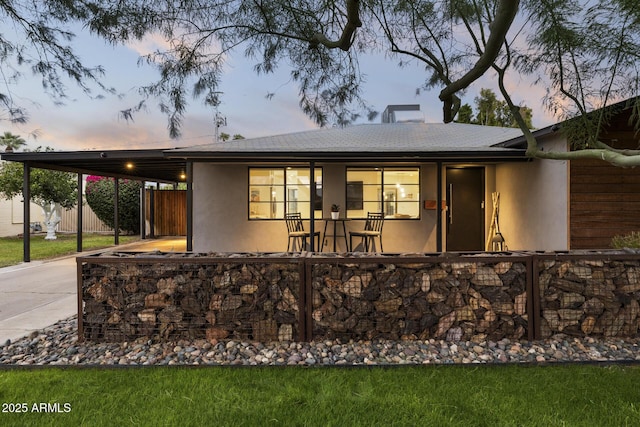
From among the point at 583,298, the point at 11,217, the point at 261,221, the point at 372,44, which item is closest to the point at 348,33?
the point at 372,44

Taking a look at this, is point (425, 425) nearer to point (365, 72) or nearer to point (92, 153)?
point (365, 72)

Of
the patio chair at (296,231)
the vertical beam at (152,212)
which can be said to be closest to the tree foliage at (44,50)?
the patio chair at (296,231)

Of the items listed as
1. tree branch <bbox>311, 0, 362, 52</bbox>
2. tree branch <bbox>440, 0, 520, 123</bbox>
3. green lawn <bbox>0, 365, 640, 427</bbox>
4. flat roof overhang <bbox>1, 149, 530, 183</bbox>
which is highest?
tree branch <bbox>311, 0, 362, 52</bbox>

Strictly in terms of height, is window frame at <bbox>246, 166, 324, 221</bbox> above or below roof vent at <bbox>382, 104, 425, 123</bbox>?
below

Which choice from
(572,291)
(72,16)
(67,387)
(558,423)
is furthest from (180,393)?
(72,16)

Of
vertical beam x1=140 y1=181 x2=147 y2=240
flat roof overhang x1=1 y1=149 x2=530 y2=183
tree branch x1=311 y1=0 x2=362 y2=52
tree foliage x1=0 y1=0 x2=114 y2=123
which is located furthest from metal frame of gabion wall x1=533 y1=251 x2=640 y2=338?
vertical beam x1=140 y1=181 x2=147 y2=240

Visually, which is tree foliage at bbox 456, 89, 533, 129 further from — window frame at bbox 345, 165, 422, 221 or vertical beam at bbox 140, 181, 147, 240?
vertical beam at bbox 140, 181, 147, 240

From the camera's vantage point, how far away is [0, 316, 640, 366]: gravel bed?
3113mm

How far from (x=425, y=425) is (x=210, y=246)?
23.7ft

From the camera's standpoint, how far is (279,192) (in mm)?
9000

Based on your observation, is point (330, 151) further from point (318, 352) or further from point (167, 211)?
point (167, 211)

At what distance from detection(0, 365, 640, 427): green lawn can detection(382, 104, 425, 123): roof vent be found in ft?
34.6

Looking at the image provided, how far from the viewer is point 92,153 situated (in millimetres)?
8211

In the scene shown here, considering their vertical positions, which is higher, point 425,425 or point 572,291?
point 572,291
